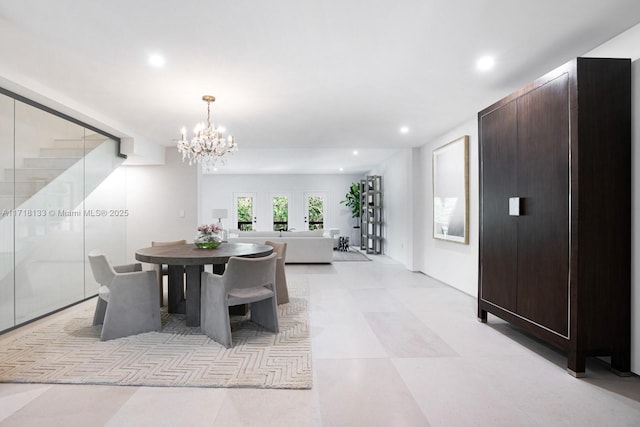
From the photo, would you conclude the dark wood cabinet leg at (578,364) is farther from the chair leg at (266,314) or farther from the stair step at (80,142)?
the stair step at (80,142)

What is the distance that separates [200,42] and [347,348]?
2.70m

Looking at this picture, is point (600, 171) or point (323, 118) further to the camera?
point (323, 118)

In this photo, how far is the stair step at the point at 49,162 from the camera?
3400 millimetres

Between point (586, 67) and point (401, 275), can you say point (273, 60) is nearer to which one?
point (586, 67)

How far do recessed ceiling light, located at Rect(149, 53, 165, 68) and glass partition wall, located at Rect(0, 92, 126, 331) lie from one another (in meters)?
1.65

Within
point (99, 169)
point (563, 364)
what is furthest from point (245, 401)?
point (99, 169)

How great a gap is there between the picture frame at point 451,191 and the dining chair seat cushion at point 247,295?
9.80 ft

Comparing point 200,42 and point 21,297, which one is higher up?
point 200,42

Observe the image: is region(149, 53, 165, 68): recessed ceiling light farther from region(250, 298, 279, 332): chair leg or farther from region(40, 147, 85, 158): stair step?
region(250, 298, 279, 332): chair leg

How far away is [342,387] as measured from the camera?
213cm

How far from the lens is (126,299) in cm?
300

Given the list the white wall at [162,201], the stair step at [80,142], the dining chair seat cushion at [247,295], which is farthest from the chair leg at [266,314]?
the white wall at [162,201]

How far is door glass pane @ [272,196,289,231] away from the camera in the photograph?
11656mm

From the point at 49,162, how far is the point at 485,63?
15.4 ft
